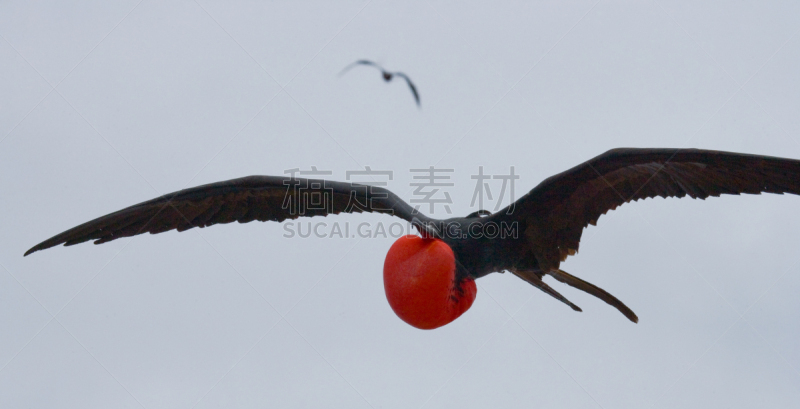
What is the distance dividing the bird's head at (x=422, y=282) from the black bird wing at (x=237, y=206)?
0.39 m

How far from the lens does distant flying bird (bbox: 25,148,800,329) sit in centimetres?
356

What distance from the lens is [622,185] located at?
13.0 feet

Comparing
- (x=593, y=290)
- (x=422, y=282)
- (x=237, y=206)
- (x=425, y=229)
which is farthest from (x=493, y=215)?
(x=237, y=206)

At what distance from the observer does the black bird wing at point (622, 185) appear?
3557 millimetres

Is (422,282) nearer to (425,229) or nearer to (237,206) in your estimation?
(425,229)

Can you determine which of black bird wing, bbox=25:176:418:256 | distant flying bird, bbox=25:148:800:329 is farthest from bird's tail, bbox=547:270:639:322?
black bird wing, bbox=25:176:418:256

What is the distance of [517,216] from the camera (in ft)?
13.0

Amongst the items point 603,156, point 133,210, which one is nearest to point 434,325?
point 603,156

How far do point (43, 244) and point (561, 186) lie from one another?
2933 millimetres

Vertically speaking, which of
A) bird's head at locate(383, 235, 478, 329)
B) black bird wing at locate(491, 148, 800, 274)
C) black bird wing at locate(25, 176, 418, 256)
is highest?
black bird wing at locate(491, 148, 800, 274)

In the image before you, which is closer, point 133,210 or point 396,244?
point 396,244

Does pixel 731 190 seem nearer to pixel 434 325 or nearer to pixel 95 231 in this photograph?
pixel 434 325

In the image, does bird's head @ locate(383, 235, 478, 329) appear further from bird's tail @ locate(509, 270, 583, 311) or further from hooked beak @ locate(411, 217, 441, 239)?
bird's tail @ locate(509, 270, 583, 311)

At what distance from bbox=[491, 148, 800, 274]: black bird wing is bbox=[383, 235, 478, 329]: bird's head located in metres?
0.50
